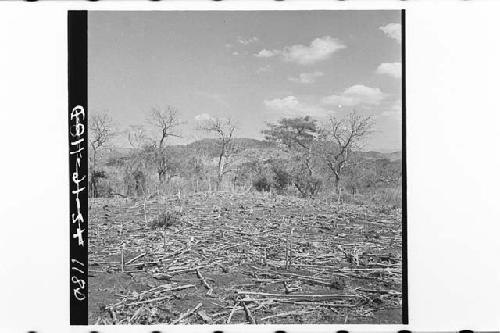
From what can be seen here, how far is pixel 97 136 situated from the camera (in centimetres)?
343

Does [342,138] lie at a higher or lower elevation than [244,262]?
higher

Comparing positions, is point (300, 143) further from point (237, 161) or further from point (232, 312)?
point (232, 312)

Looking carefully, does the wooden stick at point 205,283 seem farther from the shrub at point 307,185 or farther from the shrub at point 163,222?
the shrub at point 307,185

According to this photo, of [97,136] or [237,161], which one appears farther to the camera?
[237,161]

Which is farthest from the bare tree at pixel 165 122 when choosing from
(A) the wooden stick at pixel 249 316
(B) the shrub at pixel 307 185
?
(A) the wooden stick at pixel 249 316

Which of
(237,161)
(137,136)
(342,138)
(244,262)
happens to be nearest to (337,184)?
(342,138)

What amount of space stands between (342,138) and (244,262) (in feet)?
4.09

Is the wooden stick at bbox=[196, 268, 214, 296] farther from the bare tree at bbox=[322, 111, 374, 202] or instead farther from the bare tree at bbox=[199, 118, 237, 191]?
the bare tree at bbox=[322, 111, 374, 202]

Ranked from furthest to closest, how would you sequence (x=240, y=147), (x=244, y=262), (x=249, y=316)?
(x=240, y=147) → (x=244, y=262) → (x=249, y=316)
